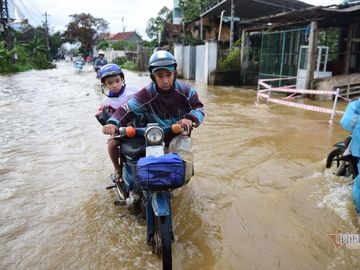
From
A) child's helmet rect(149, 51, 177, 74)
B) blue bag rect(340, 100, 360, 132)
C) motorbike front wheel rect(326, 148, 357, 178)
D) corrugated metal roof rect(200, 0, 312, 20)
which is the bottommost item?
motorbike front wheel rect(326, 148, 357, 178)

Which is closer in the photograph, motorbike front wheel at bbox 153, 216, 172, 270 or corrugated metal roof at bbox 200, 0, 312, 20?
motorbike front wheel at bbox 153, 216, 172, 270

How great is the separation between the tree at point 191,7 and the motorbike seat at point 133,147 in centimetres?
2461

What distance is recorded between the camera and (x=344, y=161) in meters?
4.53

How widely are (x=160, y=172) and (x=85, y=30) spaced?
189ft

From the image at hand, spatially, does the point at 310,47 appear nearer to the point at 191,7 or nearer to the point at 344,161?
the point at 344,161

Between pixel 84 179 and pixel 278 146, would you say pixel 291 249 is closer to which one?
pixel 84 179

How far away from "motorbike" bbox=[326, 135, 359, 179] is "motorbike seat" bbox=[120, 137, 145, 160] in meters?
2.60

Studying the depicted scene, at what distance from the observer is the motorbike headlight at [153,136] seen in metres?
2.76

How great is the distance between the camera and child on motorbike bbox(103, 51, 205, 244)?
3283 millimetres

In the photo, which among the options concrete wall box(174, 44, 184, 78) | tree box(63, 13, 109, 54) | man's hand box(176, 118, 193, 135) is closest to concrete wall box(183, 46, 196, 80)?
concrete wall box(174, 44, 184, 78)

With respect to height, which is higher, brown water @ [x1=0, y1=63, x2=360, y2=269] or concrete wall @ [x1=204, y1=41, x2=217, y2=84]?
concrete wall @ [x1=204, y1=41, x2=217, y2=84]

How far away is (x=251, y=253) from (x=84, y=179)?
2.93m

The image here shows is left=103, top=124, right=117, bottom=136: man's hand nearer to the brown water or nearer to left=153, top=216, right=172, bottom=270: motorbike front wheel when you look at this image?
left=153, top=216, right=172, bottom=270: motorbike front wheel

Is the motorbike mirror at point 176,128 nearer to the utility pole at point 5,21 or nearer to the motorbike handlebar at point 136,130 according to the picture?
the motorbike handlebar at point 136,130
